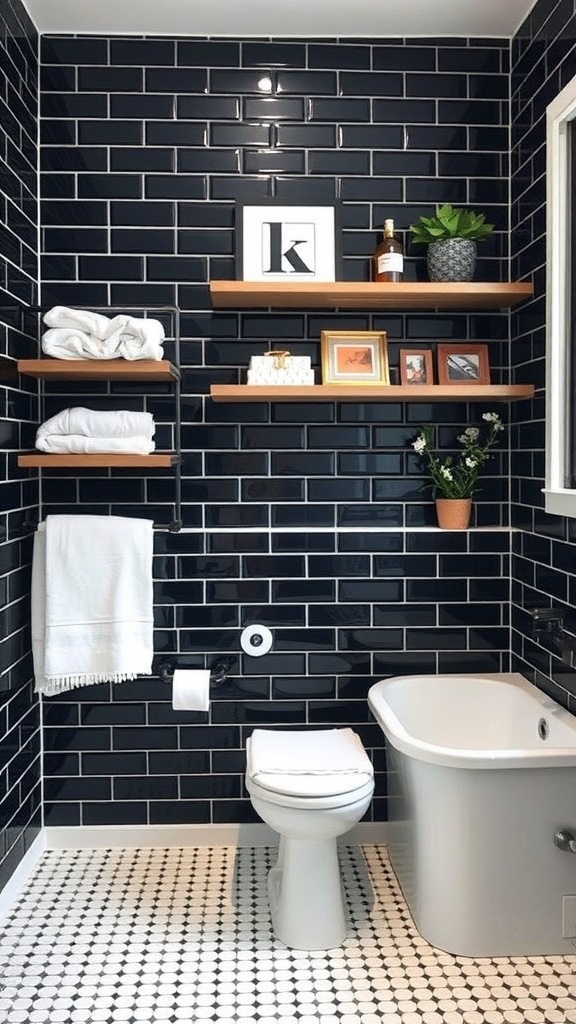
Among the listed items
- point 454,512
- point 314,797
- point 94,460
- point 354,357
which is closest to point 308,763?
point 314,797

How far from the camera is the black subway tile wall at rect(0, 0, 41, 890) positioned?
8.59 ft

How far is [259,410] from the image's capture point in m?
3.06

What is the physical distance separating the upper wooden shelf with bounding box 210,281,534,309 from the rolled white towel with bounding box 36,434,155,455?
1.84 feet

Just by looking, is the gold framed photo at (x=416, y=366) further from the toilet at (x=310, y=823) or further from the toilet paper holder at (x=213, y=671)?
the toilet at (x=310, y=823)

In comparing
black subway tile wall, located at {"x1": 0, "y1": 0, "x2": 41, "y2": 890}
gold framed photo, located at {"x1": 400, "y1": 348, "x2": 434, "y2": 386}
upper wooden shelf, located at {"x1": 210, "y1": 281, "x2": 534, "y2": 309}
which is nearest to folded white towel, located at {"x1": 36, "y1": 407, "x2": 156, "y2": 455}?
black subway tile wall, located at {"x1": 0, "y1": 0, "x2": 41, "y2": 890}

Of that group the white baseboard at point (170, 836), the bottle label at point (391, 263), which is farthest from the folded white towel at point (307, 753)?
the bottle label at point (391, 263)

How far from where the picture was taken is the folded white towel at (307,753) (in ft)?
8.04

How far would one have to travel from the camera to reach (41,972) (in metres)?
2.30

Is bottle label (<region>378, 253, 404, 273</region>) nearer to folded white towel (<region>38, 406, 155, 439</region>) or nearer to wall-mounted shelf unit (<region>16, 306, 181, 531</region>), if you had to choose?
wall-mounted shelf unit (<region>16, 306, 181, 531</region>)

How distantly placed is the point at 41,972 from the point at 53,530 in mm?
1299

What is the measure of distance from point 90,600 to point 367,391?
3.79 ft

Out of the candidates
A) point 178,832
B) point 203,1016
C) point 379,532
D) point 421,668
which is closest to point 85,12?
point 379,532

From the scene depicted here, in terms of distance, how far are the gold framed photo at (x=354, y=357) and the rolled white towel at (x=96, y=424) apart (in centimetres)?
65

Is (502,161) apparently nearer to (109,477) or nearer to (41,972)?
(109,477)
